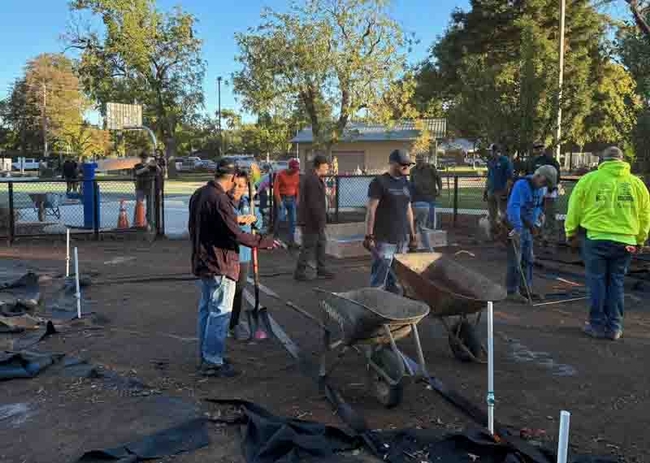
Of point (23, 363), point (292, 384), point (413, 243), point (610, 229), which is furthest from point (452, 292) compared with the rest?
point (23, 363)

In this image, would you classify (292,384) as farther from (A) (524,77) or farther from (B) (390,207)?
(A) (524,77)

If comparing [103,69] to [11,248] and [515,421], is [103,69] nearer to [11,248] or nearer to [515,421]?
[11,248]

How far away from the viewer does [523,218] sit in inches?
307

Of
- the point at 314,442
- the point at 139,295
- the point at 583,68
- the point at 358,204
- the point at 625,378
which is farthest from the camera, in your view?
the point at 583,68

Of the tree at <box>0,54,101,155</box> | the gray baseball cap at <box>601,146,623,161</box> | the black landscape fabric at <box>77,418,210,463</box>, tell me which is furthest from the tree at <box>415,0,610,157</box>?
the tree at <box>0,54,101,155</box>

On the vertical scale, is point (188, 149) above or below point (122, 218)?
above

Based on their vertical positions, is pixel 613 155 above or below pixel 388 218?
above

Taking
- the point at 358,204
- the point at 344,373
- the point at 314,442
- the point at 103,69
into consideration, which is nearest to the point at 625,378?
the point at 344,373

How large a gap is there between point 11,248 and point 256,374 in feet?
30.2

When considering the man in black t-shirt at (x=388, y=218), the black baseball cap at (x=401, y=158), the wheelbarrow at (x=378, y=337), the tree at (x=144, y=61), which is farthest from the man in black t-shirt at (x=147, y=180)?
the tree at (x=144, y=61)

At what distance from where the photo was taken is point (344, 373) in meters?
5.57

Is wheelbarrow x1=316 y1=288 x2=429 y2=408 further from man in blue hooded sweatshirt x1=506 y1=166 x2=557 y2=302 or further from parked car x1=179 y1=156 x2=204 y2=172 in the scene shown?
parked car x1=179 y1=156 x2=204 y2=172

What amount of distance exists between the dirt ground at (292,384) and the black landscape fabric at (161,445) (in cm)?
9

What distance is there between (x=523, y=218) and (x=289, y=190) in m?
5.82
